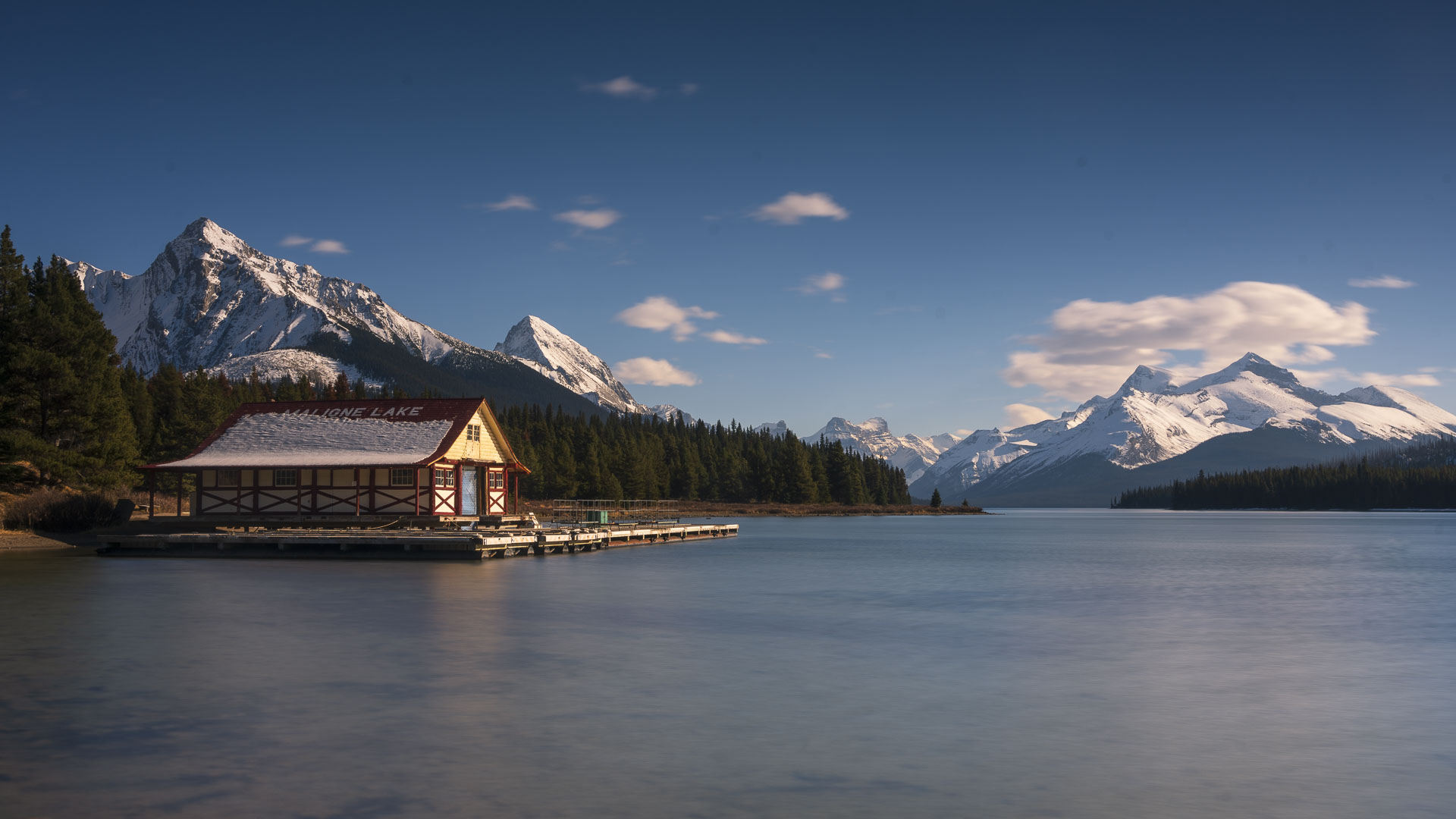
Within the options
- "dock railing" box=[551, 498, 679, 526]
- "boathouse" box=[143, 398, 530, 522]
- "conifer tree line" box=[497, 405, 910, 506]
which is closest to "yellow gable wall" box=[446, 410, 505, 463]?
"boathouse" box=[143, 398, 530, 522]

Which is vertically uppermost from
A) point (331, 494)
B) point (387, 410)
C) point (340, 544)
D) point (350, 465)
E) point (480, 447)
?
point (387, 410)

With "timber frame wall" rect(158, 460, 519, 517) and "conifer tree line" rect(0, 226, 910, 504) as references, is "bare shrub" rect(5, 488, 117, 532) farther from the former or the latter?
"timber frame wall" rect(158, 460, 519, 517)

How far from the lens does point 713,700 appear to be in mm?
17297

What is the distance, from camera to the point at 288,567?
44.6 metres

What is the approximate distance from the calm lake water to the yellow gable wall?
21.2m

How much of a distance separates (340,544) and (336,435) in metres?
12.6

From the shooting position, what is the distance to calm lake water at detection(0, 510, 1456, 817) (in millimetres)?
11547

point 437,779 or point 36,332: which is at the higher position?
point 36,332

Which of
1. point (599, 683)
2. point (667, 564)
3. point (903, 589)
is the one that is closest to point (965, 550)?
point (667, 564)

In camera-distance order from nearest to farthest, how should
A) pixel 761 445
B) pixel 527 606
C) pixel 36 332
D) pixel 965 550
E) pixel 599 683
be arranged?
pixel 599 683, pixel 527 606, pixel 36 332, pixel 965 550, pixel 761 445

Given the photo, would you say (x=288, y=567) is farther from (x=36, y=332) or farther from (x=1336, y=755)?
(x=1336, y=755)

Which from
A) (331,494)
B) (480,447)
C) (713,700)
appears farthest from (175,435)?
(713,700)

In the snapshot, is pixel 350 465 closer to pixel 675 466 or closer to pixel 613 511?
pixel 613 511

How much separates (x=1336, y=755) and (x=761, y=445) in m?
172
